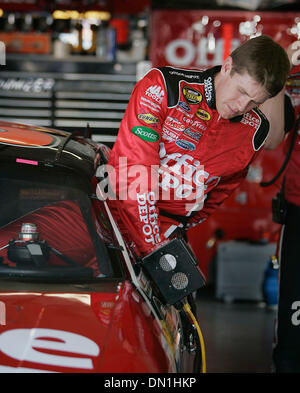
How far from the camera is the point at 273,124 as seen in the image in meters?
2.54

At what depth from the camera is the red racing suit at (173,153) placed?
2.08 meters

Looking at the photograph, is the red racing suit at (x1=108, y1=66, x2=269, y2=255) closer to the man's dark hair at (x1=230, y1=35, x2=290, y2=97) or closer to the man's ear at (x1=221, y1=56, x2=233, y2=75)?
the man's ear at (x1=221, y1=56, x2=233, y2=75)

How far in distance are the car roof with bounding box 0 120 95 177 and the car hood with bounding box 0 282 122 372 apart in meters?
0.49

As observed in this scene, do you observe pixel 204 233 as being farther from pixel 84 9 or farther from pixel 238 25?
pixel 84 9

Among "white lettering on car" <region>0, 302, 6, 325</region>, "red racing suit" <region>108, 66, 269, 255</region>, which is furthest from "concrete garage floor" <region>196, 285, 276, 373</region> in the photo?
"white lettering on car" <region>0, 302, 6, 325</region>

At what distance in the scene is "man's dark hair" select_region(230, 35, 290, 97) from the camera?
2025mm

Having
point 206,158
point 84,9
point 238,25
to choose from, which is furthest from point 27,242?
point 84,9

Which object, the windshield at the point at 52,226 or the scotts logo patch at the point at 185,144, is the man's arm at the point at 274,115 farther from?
the windshield at the point at 52,226

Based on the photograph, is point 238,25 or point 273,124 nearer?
point 273,124

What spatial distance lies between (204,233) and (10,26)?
3049 mm

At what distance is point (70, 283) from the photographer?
1.86 metres

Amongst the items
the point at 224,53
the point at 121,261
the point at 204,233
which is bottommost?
the point at 204,233

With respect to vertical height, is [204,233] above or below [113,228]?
below

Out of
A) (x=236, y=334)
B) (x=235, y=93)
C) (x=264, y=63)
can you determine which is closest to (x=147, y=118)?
(x=235, y=93)
